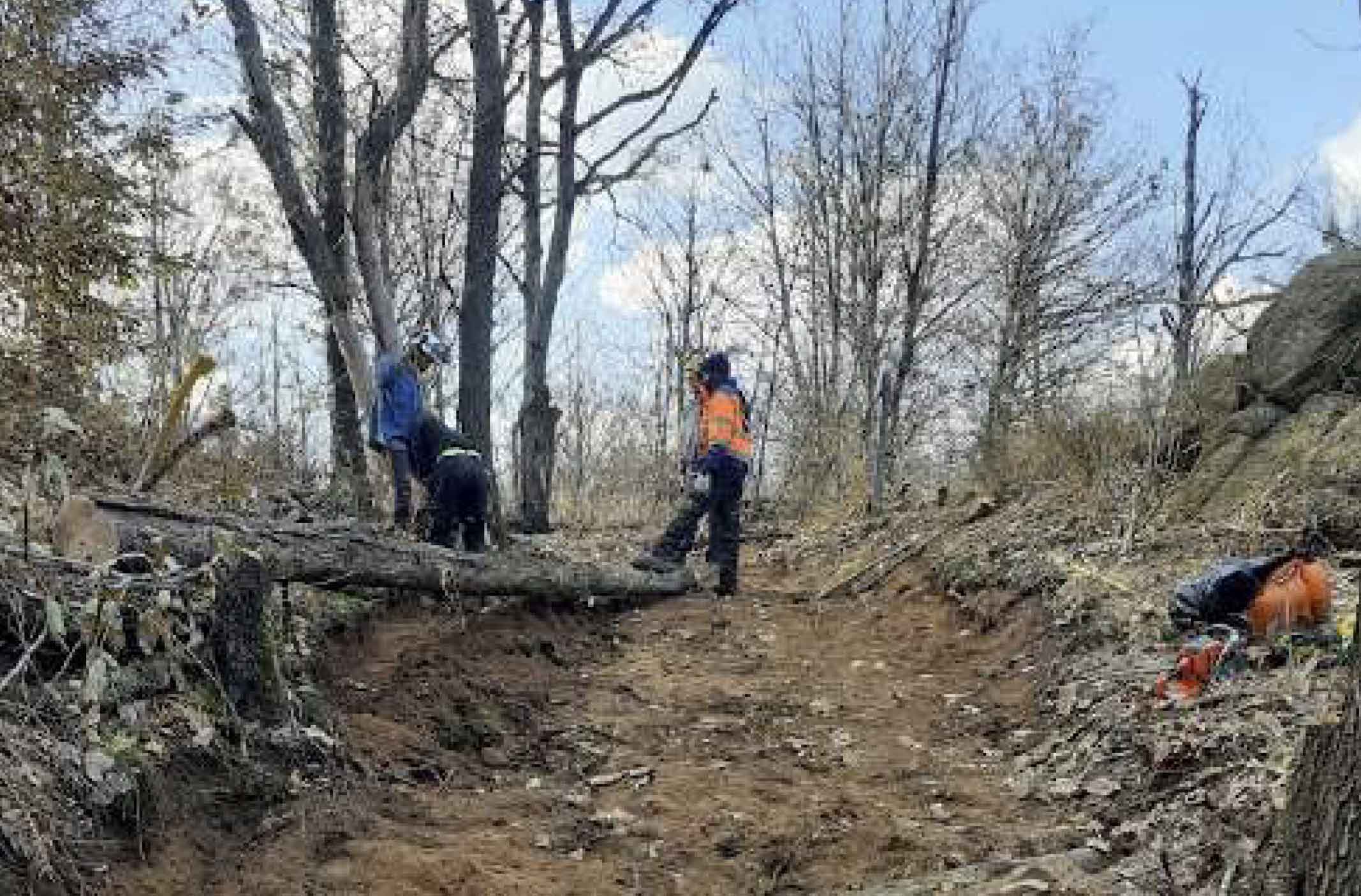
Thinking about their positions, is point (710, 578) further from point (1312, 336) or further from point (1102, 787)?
point (1102, 787)

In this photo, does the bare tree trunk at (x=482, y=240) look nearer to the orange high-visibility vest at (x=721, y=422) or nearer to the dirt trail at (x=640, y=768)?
the orange high-visibility vest at (x=721, y=422)

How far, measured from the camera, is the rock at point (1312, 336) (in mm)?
8891

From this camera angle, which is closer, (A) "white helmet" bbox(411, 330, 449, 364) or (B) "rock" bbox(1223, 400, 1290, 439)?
(B) "rock" bbox(1223, 400, 1290, 439)

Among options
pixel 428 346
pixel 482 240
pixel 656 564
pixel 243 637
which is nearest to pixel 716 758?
pixel 243 637

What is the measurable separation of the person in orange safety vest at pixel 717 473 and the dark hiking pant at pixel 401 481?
208 centimetres

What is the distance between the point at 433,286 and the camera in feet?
70.5

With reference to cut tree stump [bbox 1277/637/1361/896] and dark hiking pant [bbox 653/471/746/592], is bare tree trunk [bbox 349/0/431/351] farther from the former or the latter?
cut tree stump [bbox 1277/637/1361/896]

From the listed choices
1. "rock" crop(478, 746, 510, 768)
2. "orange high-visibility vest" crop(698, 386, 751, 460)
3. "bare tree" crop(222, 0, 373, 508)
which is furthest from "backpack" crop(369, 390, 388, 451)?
"rock" crop(478, 746, 510, 768)

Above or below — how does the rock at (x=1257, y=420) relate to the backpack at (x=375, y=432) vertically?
below

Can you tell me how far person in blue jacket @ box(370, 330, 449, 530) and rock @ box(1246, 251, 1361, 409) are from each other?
6.43 m

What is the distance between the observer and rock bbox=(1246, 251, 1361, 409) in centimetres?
889

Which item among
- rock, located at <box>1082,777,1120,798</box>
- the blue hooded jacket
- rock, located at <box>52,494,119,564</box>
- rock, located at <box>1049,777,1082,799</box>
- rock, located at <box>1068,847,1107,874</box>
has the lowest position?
rock, located at <box>1068,847,1107,874</box>

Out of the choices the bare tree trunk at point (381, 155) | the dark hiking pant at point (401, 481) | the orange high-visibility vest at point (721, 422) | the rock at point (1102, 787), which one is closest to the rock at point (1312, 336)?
the orange high-visibility vest at point (721, 422)

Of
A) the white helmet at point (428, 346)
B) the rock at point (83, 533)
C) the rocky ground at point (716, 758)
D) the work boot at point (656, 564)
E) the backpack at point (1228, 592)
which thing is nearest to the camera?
the rocky ground at point (716, 758)
